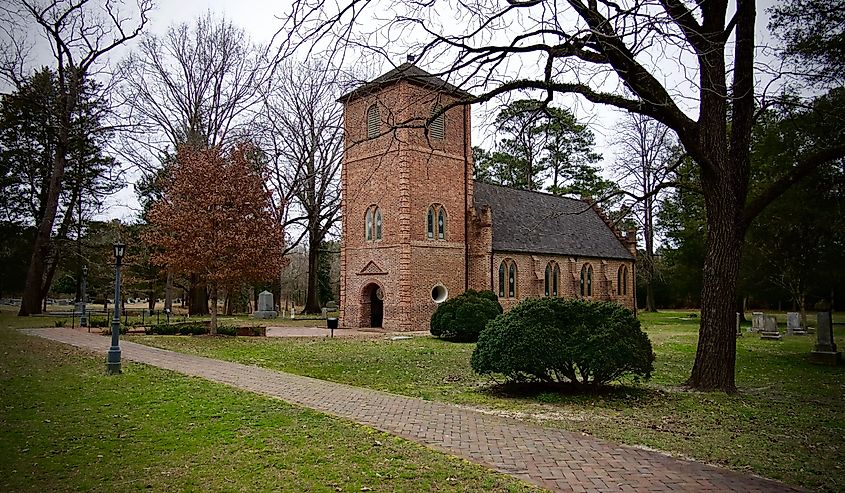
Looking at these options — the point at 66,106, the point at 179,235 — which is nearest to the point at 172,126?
the point at 66,106

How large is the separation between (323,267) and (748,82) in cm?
4184

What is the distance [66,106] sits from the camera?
95.6ft

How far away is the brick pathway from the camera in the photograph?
581cm

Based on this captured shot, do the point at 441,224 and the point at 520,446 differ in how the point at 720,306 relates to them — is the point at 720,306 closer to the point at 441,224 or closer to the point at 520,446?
the point at 520,446

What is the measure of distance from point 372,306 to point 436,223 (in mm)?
5431

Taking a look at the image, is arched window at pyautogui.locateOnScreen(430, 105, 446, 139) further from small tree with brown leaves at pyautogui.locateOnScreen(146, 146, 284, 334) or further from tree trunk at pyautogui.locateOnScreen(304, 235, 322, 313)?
tree trunk at pyautogui.locateOnScreen(304, 235, 322, 313)

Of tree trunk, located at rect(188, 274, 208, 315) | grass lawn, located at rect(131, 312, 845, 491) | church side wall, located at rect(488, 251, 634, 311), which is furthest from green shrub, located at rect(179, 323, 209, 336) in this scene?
tree trunk, located at rect(188, 274, 208, 315)

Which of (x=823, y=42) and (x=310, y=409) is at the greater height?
(x=823, y=42)

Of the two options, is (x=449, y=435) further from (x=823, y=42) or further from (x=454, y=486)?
(x=823, y=42)

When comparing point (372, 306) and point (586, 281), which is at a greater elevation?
point (586, 281)

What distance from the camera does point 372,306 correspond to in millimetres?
30141

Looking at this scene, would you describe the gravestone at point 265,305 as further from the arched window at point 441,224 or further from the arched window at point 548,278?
the arched window at point 548,278

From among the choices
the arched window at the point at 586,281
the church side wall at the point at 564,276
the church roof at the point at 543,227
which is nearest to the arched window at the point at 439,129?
the church roof at the point at 543,227

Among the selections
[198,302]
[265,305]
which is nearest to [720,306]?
[265,305]
